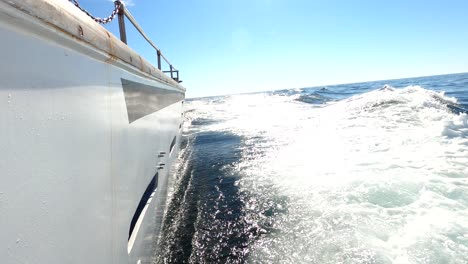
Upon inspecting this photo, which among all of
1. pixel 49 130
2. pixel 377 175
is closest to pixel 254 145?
pixel 377 175

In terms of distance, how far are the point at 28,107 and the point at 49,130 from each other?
14cm

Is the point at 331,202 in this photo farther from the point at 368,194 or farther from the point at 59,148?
the point at 59,148

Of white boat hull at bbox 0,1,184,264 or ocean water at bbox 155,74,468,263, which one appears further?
ocean water at bbox 155,74,468,263

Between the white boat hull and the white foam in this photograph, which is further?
the white foam

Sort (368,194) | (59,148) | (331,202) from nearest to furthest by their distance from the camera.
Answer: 1. (59,148)
2. (331,202)
3. (368,194)

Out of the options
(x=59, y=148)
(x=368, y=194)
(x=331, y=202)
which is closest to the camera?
(x=59, y=148)

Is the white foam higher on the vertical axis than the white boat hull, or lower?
lower

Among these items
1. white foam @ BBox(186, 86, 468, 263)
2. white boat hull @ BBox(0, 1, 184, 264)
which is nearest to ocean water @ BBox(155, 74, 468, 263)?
white foam @ BBox(186, 86, 468, 263)

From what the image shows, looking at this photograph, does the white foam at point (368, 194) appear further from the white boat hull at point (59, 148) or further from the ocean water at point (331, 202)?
the white boat hull at point (59, 148)

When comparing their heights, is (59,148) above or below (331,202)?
above

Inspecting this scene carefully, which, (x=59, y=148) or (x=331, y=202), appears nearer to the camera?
(x=59, y=148)

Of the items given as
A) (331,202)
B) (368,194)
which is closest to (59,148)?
(331,202)

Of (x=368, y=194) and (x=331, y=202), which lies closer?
(x=331, y=202)

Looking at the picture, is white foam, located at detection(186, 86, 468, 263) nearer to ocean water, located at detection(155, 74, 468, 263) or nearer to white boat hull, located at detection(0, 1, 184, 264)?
ocean water, located at detection(155, 74, 468, 263)
